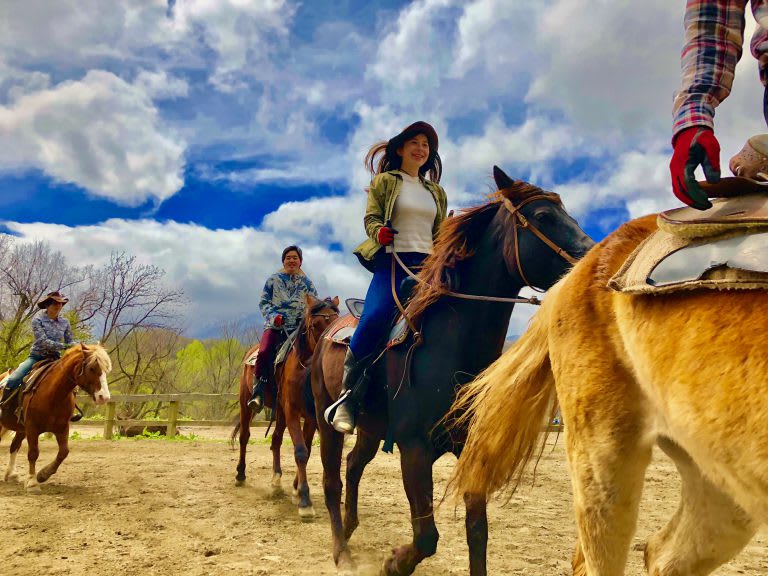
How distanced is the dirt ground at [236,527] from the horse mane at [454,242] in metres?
1.26

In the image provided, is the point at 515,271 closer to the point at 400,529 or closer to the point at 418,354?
the point at 418,354

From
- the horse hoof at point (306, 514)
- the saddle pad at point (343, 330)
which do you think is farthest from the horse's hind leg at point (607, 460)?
the horse hoof at point (306, 514)

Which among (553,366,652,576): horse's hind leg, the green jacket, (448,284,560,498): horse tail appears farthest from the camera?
the green jacket

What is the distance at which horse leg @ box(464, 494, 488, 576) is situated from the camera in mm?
3160

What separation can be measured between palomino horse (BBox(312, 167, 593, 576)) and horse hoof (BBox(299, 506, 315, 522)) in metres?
2.66

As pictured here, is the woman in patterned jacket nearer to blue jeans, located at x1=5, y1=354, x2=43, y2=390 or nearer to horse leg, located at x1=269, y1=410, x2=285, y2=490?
horse leg, located at x1=269, y1=410, x2=285, y2=490

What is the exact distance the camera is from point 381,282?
163 inches

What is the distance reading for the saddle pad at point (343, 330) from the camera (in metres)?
4.77

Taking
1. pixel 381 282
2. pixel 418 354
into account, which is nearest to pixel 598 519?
pixel 418 354

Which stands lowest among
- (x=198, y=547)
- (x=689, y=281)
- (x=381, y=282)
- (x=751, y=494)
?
(x=198, y=547)

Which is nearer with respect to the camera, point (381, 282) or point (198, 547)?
point (381, 282)

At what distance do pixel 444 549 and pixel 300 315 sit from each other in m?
3.81

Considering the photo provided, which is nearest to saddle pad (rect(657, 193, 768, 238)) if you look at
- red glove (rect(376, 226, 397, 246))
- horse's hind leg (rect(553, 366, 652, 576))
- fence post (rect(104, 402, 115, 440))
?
horse's hind leg (rect(553, 366, 652, 576))

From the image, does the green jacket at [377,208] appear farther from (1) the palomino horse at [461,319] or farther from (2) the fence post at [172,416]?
(2) the fence post at [172,416]
